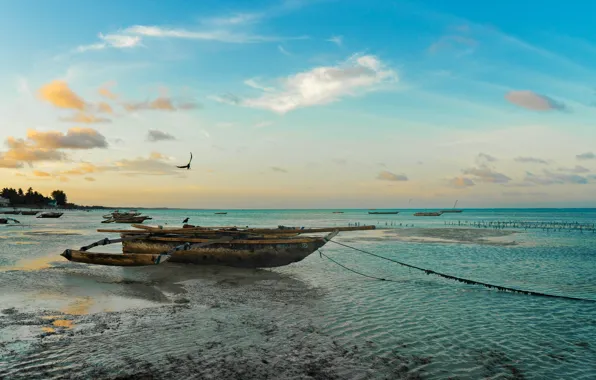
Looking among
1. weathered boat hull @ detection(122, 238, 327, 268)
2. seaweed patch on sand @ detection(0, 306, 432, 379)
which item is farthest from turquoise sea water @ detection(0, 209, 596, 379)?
weathered boat hull @ detection(122, 238, 327, 268)

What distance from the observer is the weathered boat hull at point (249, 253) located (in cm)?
1634

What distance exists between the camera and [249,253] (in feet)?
55.5

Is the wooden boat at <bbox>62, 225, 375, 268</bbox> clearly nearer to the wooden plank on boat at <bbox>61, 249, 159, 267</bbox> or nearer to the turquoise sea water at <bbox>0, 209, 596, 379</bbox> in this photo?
the wooden plank on boat at <bbox>61, 249, 159, 267</bbox>

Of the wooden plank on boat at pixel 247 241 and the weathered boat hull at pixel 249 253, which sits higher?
the wooden plank on boat at pixel 247 241

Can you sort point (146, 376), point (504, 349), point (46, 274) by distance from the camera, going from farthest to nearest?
1. point (46, 274)
2. point (504, 349)
3. point (146, 376)

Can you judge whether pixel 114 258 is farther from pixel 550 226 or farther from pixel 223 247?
pixel 550 226

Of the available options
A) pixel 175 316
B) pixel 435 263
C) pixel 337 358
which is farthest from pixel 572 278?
pixel 175 316

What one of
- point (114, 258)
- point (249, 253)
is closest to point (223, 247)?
point (249, 253)

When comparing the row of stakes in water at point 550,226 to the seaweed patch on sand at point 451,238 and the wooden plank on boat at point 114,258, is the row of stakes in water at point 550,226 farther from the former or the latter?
the wooden plank on boat at point 114,258

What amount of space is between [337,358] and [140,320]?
5119 millimetres

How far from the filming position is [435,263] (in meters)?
21.1

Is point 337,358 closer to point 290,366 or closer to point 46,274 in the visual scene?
point 290,366

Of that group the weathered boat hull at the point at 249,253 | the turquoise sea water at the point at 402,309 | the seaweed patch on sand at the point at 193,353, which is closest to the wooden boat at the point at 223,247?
the weathered boat hull at the point at 249,253

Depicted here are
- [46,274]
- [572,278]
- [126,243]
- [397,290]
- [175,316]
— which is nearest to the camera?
[175,316]
